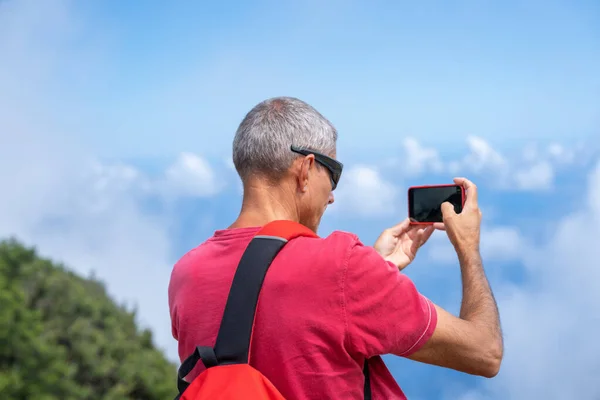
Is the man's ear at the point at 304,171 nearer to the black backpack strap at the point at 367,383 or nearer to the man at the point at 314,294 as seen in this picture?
the man at the point at 314,294

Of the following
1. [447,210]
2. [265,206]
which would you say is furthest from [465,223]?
[265,206]

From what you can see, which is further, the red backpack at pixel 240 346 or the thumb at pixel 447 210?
the thumb at pixel 447 210

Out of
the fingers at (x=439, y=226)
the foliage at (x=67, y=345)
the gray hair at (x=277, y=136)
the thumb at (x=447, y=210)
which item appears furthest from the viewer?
the foliage at (x=67, y=345)

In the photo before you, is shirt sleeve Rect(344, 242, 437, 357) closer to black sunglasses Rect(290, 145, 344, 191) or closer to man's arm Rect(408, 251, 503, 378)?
man's arm Rect(408, 251, 503, 378)

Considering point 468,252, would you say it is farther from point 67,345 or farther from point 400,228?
point 67,345

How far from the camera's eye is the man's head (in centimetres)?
243

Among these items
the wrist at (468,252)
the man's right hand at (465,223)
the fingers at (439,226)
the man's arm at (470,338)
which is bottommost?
the man's arm at (470,338)

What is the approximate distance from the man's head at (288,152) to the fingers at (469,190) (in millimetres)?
648

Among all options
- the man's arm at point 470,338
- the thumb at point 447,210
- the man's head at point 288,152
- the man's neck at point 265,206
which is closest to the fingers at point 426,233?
the thumb at point 447,210

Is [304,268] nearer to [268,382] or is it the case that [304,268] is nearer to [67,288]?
[268,382]

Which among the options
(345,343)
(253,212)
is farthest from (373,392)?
(253,212)

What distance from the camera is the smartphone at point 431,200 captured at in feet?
9.70

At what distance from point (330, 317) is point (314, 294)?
Answer: 92mm

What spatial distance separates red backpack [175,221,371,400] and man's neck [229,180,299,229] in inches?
8.0
